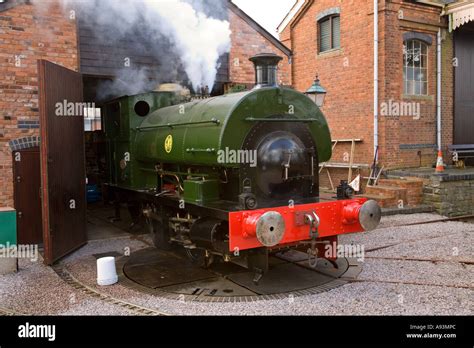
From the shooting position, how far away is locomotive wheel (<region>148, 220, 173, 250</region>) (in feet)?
24.7

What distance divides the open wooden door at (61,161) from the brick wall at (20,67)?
0.89m

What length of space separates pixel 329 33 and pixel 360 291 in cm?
1124

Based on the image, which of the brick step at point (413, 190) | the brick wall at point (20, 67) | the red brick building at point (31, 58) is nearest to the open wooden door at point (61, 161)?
the red brick building at point (31, 58)

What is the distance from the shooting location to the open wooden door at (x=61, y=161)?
22.9 feet

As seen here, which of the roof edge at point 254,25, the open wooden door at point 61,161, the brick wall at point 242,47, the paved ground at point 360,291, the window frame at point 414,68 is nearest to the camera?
the paved ground at point 360,291

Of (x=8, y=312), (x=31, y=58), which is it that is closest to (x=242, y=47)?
(x=31, y=58)

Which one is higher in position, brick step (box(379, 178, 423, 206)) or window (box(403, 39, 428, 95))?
window (box(403, 39, 428, 95))

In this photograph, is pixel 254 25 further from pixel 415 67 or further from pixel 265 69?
pixel 415 67

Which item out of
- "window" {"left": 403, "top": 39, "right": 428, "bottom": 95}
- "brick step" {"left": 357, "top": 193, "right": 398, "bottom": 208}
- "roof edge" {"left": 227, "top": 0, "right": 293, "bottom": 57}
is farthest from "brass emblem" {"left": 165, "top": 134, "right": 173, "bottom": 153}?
"window" {"left": 403, "top": 39, "right": 428, "bottom": 95}

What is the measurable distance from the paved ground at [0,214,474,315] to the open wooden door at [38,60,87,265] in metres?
0.43

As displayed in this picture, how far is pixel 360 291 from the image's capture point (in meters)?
5.45

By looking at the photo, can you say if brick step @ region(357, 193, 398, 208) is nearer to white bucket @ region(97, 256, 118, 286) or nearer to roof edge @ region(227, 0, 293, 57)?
roof edge @ region(227, 0, 293, 57)

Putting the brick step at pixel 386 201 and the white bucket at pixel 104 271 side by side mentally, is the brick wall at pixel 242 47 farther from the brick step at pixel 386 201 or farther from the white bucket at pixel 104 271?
the white bucket at pixel 104 271
